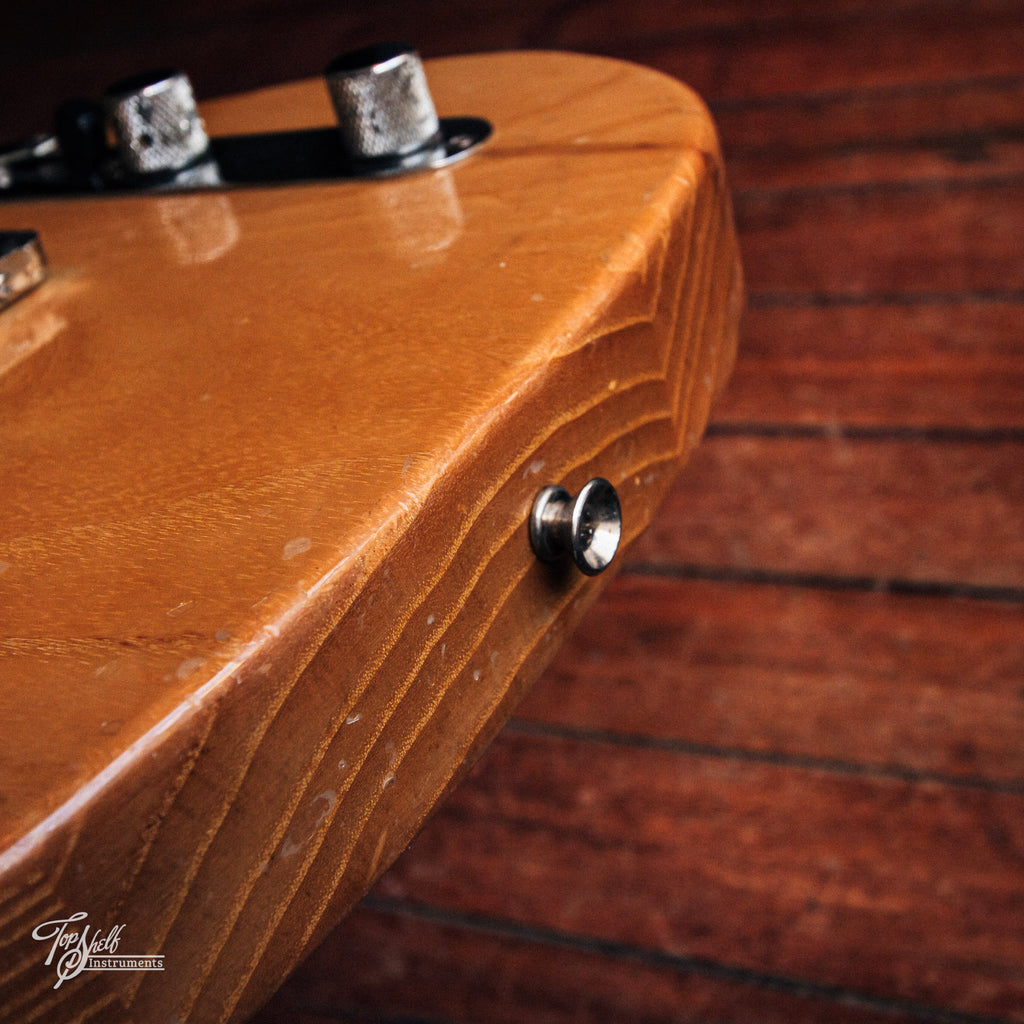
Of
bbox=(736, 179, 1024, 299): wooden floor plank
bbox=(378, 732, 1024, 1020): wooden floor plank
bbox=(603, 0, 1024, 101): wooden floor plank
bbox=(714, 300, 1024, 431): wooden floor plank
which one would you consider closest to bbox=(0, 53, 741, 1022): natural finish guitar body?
bbox=(378, 732, 1024, 1020): wooden floor plank

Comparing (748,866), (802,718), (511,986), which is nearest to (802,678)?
(802,718)

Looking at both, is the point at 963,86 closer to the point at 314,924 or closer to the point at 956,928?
the point at 956,928

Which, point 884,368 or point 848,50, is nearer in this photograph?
point 884,368

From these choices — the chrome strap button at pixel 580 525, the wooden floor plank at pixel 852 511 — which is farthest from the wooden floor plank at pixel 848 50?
the chrome strap button at pixel 580 525

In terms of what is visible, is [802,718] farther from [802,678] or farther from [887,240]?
[887,240]

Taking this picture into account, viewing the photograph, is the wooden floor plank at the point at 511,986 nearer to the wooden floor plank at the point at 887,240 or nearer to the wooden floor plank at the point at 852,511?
the wooden floor plank at the point at 852,511

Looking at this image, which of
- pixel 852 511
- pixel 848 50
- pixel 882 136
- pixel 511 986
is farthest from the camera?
pixel 848 50
